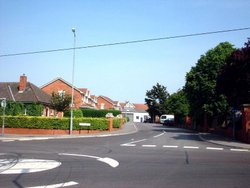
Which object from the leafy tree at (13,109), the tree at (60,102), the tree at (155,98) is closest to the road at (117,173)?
the leafy tree at (13,109)

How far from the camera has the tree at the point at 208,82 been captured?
1800 inches

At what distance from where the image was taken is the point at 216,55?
157ft

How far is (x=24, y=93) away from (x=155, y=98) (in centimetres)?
7100

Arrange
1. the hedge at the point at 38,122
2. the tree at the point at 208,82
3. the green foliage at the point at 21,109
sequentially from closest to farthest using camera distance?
the hedge at the point at 38,122
the green foliage at the point at 21,109
the tree at the point at 208,82

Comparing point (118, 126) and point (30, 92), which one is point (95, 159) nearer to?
point (118, 126)

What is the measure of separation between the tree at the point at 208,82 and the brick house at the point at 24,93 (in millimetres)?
19604

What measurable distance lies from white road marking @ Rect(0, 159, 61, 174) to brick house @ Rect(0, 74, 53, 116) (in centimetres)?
3413

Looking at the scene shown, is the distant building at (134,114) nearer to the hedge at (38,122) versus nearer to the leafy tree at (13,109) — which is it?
the leafy tree at (13,109)

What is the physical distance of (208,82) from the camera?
4653cm

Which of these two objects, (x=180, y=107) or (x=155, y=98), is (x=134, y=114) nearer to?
(x=155, y=98)

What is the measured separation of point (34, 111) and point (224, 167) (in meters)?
35.6

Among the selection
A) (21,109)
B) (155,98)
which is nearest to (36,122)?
(21,109)

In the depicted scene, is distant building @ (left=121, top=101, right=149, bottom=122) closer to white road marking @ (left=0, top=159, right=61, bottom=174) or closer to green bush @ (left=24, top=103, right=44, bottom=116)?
green bush @ (left=24, top=103, right=44, bottom=116)

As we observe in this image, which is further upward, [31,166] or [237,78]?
[237,78]
